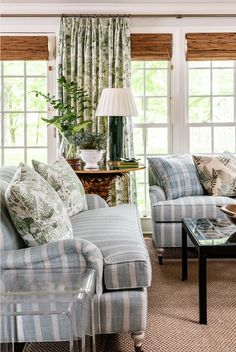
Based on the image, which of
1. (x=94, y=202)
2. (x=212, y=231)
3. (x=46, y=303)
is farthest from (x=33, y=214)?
(x=94, y=202)

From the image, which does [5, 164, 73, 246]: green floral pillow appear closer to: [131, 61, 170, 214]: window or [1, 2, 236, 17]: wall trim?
[131, 61, 170, 214]: window

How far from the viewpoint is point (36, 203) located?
2.63 metres

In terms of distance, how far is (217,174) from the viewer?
15.9ft

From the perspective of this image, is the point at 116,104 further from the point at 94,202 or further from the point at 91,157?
the point at 94,202

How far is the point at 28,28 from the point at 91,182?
2.01 metres

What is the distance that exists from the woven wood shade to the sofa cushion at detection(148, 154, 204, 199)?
72.6 inches

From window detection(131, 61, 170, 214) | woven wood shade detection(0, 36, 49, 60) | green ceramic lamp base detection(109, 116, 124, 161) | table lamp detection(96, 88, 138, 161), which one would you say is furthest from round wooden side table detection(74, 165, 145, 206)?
woven wood shade detection(0, 36, 49, 60)

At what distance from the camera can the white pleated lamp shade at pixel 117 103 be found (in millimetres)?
4922

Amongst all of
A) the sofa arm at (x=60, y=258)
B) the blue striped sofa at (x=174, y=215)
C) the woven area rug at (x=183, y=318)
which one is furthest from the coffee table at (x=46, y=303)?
the blue striped sofa at (x=174, y=215)

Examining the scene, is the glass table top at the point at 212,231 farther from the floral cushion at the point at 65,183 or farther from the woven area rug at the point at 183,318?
the floral cushion at the point at 65,183

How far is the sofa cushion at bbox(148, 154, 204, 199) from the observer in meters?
4.76

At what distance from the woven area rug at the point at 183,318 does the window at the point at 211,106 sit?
6.42ft

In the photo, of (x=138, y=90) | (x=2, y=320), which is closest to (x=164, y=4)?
(x=138, y=90)

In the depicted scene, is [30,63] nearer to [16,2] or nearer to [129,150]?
[16,2]
